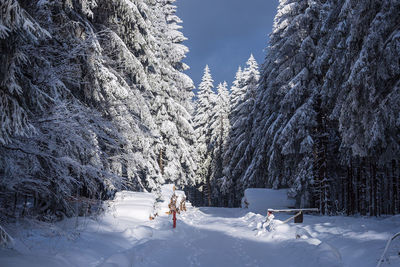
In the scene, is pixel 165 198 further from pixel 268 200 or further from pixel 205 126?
pixel 205 126

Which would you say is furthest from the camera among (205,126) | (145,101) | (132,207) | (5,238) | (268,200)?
(205,126)

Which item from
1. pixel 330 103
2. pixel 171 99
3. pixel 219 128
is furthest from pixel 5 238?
pixel 219 128

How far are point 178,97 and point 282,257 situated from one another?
19.2 metres

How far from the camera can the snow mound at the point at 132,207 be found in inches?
430

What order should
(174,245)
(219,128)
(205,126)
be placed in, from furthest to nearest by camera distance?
(205,126) → (219,128) → (174,245)

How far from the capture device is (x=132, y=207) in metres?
11.4

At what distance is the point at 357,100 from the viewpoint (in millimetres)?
8945

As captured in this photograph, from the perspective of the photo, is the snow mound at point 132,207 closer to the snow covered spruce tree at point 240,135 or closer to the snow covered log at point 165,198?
the snow covered log at point 165,198

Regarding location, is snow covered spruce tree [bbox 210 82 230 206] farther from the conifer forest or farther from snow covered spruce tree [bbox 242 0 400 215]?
snow covered spruce tree [bbox 242 0 400 215]

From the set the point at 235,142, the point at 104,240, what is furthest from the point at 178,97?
the point at 104,240

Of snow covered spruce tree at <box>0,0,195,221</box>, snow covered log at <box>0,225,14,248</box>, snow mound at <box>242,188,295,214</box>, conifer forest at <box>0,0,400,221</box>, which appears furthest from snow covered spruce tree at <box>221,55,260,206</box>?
snow covered log at <box>0,225,14,248</box>

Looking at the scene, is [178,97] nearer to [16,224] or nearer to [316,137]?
[316,137]

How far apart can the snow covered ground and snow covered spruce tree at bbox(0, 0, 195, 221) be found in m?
0.73

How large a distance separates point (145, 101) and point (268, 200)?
11493 millimetres
